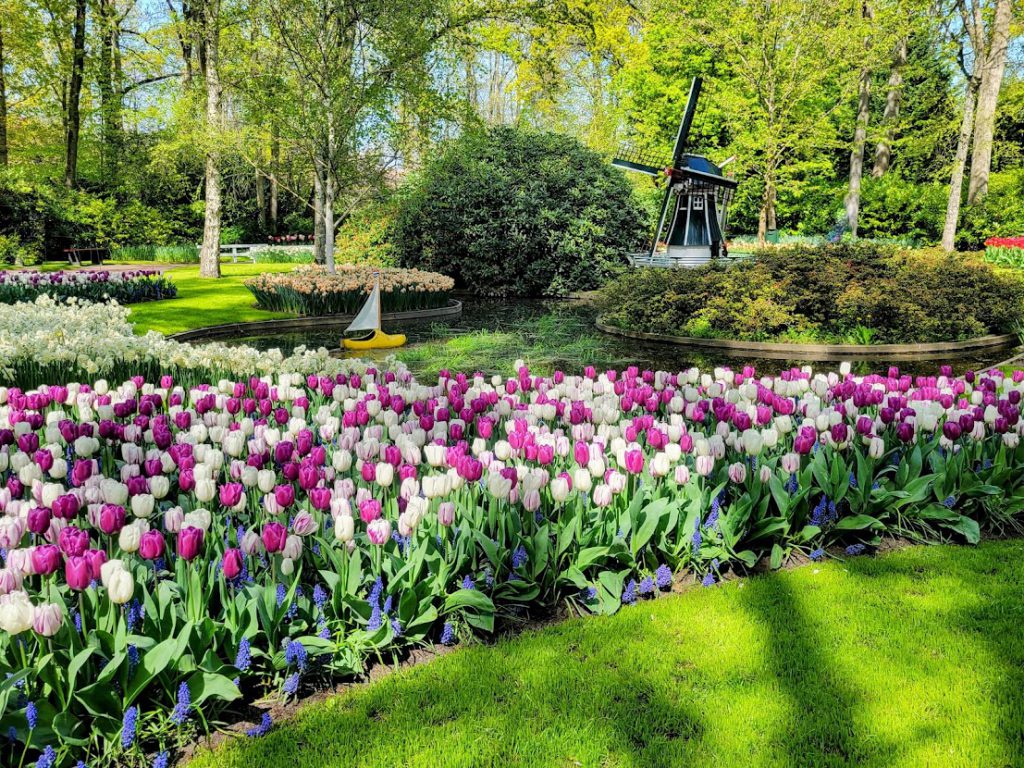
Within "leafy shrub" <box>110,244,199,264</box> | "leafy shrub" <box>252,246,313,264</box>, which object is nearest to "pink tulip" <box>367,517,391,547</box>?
"leafy shrub" <box>252,246,313,264</box>

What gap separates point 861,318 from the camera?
1239 cm

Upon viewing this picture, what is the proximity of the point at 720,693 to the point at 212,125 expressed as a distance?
19759mm

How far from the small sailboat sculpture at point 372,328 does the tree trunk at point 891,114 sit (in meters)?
23.1

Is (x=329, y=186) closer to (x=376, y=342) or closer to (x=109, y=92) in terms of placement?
(x=376, y=342)

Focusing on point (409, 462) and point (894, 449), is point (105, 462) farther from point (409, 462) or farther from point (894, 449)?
point (894, 449)

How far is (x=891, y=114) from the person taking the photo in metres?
34.5

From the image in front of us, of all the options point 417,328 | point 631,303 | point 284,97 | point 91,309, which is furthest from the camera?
point 284,97

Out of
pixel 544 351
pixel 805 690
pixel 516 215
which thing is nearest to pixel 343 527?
pixel 805 690

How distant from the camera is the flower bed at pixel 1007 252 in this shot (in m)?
22.3

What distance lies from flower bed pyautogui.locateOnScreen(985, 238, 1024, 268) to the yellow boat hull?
61.2ft

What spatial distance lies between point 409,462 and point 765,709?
6.29 feet

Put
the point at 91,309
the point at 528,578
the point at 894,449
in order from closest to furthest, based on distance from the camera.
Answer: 1. the point at 528,578
2. the point at 894,449
3. the point at 91,309

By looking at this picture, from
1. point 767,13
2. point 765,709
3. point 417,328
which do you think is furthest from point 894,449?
point 767,13

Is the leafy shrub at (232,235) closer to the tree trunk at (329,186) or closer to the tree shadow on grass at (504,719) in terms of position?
the tree trunk at (329,186)
